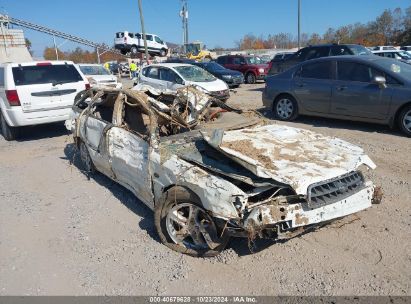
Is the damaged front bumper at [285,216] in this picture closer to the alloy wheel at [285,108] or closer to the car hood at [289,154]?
the car hood at [289,154]

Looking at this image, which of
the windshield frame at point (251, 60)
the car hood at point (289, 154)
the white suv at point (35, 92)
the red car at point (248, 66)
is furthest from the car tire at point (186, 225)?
the windshield frame at point (251, 60)

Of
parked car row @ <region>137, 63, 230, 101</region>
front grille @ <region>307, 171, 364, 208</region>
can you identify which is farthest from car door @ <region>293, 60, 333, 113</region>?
front grille @ <region>307, 171, 364, 208</region>

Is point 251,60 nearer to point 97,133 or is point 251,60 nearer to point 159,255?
point 97,133

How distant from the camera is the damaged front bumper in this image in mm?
2832

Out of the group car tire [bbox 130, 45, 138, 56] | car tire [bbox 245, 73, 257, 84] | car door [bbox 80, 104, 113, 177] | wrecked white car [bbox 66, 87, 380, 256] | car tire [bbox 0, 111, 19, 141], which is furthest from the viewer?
car tire [bbox 130, 45, 138, 56]

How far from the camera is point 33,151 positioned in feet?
25.1

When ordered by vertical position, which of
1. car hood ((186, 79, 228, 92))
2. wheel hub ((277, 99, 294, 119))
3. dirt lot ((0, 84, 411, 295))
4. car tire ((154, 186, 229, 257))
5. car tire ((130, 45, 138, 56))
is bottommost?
dirt lot ((0, 84, 411, 295))

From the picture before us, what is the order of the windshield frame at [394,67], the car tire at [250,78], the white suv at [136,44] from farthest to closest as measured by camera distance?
the white suv at [136,44]
the car tire at [250,78]
the windshield frame at [394,67]

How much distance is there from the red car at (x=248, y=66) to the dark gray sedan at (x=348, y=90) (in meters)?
10.8

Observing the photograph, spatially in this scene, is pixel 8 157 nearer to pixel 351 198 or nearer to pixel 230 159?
pixel 230 159

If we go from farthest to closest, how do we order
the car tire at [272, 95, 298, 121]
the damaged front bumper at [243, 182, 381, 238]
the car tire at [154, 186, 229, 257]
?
the car tire at [272, 95, 298, 121] < the car tire at [154, 186, 229, 257] < the damaged front bumper at [243, 182, 381, 238]

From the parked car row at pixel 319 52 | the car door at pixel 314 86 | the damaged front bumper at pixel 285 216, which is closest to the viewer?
the damaged front bumper at pixel 285 216

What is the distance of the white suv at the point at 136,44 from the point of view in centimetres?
3488

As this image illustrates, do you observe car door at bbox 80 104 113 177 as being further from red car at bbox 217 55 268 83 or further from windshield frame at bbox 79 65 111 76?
red car at bbox 217 55 268 83
